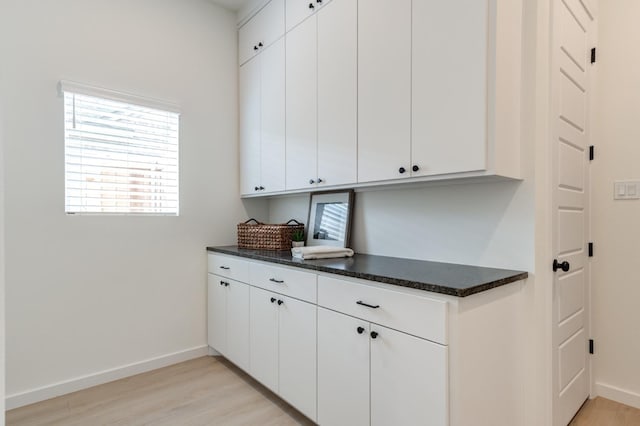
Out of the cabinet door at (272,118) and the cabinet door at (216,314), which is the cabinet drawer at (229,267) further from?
the cabinet door at (272,118)

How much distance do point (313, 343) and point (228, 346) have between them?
3.45 ft

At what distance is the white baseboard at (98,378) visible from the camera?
2.26 metres

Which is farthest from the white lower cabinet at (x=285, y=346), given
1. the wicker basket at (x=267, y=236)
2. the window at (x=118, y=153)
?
the window at (x=118, y=153)

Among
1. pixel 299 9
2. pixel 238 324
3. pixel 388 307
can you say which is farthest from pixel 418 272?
pixel 299 9

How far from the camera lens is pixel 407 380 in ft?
4.88

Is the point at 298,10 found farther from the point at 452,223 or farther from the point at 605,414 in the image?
the point at 605,414

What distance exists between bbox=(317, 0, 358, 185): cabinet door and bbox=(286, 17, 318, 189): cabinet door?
2.7 inches

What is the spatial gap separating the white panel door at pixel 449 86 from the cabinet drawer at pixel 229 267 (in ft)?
4.40

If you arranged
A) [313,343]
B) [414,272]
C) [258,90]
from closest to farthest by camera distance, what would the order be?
[414,272] < [313,343] < [258,90]

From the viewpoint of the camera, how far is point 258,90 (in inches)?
116

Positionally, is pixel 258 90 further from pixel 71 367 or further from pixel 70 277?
pixel 71 367

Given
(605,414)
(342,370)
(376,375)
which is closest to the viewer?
(376,375)

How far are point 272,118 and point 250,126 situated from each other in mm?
350

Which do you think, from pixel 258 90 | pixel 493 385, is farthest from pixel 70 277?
pixel 493 385
